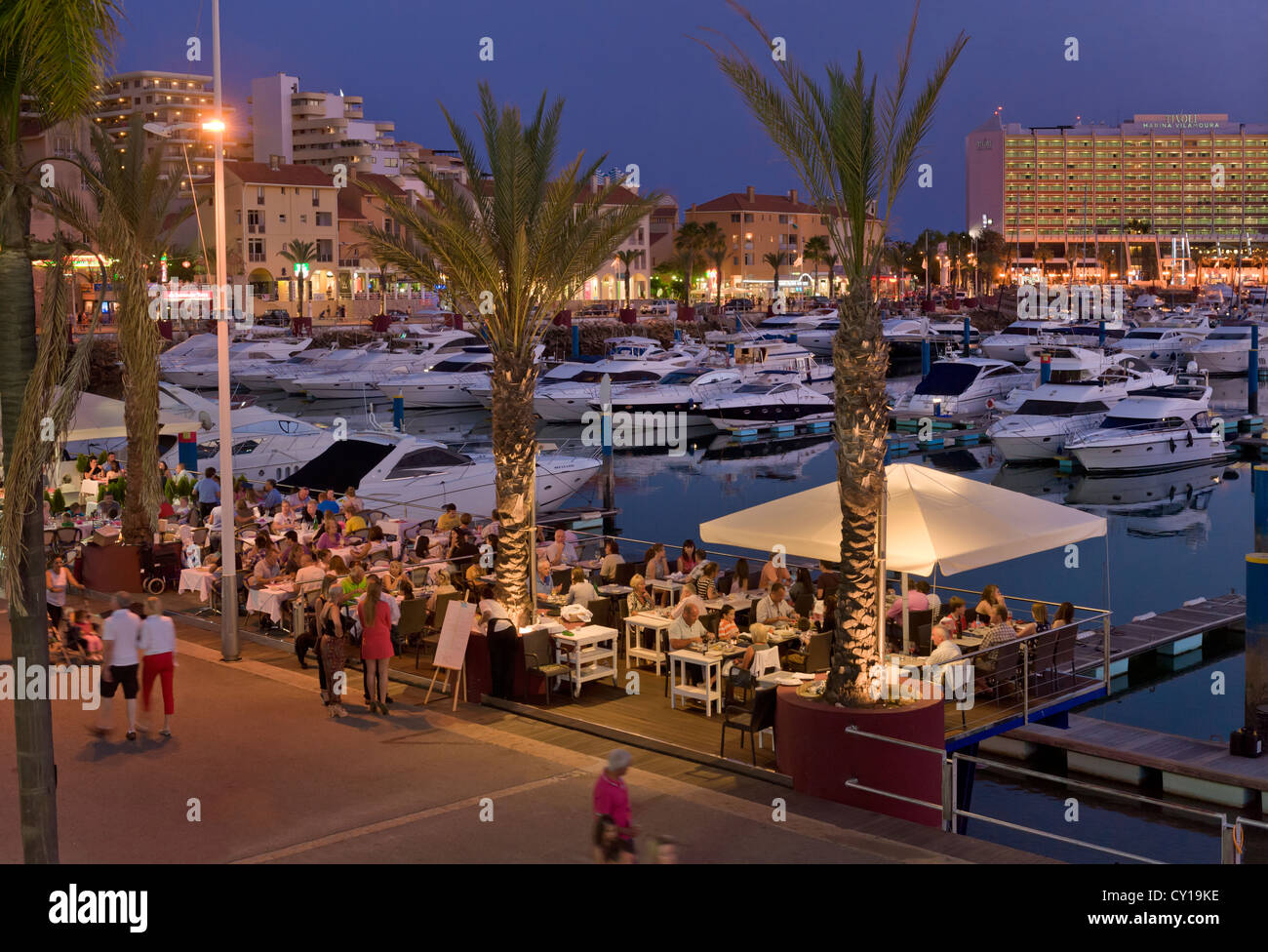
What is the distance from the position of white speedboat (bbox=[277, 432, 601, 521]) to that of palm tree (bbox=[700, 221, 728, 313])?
94392 mm

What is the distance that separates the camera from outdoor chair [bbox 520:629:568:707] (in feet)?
48.3

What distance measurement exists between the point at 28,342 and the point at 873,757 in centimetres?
715

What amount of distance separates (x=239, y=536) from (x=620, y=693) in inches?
378

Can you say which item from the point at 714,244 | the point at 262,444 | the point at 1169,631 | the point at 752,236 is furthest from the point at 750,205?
the point at 1169,631

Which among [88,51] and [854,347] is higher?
[88,51]

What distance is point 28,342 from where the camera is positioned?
7637 millimetres

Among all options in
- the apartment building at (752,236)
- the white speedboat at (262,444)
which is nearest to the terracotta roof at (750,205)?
the apartment building at (752,236)

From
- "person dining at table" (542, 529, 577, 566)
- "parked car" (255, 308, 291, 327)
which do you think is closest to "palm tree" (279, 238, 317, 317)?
"parked car" (255, 308, 291, 327)

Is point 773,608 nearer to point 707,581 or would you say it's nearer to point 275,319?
point 707,581

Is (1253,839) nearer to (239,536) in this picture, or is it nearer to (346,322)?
(239,536)

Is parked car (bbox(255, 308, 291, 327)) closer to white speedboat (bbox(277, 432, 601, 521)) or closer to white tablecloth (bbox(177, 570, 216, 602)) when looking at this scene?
white speedboat (bbox(277, 432, 601, 521))

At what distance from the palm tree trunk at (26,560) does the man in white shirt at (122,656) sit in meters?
5.58
